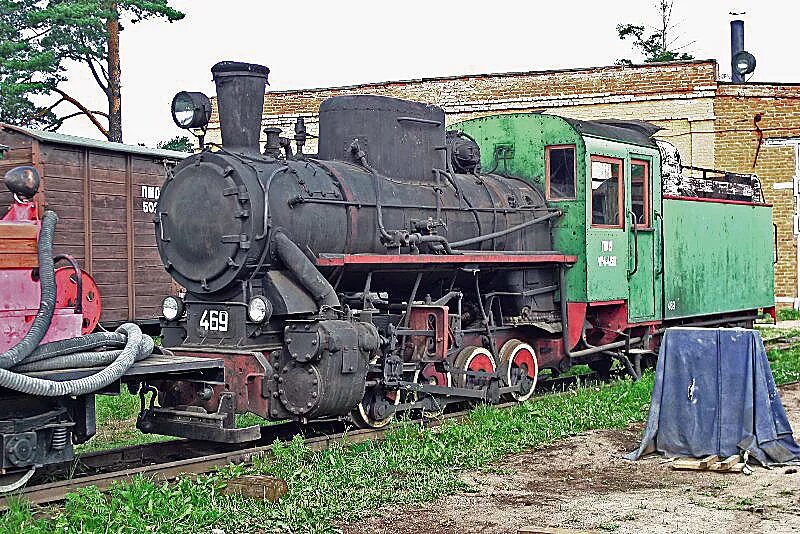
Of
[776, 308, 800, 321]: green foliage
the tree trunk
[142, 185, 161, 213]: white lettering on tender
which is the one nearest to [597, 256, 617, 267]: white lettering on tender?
[142, 185, 161, 213]: white lettering on tender

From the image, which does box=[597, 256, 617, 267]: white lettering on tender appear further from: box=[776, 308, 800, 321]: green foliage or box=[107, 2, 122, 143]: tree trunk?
box=[107, 2, 122, 143]: tree trunk

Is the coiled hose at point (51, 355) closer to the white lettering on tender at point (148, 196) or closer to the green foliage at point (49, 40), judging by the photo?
the white lettering on tender at point (148, 196)

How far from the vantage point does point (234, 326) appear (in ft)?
27.9

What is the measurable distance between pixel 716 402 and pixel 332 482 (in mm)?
3467

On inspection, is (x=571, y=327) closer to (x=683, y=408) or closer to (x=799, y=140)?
(x=683, y=408)

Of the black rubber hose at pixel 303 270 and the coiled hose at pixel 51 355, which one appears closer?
the coiled hose at pixel 51 355

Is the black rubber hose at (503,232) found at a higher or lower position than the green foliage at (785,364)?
higher

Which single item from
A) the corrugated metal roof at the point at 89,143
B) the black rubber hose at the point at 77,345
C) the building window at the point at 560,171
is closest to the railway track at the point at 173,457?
the black rubber hose at the point at 77,345

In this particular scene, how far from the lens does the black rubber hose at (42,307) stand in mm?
6330

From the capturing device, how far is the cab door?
Result: 12.5 metres

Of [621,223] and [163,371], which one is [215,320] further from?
[621,223]

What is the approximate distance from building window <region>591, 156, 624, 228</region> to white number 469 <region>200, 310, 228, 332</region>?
16.7 ft

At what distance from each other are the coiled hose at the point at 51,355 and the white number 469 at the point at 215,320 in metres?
1.40

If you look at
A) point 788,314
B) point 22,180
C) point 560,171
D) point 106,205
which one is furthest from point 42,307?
point 788,314
